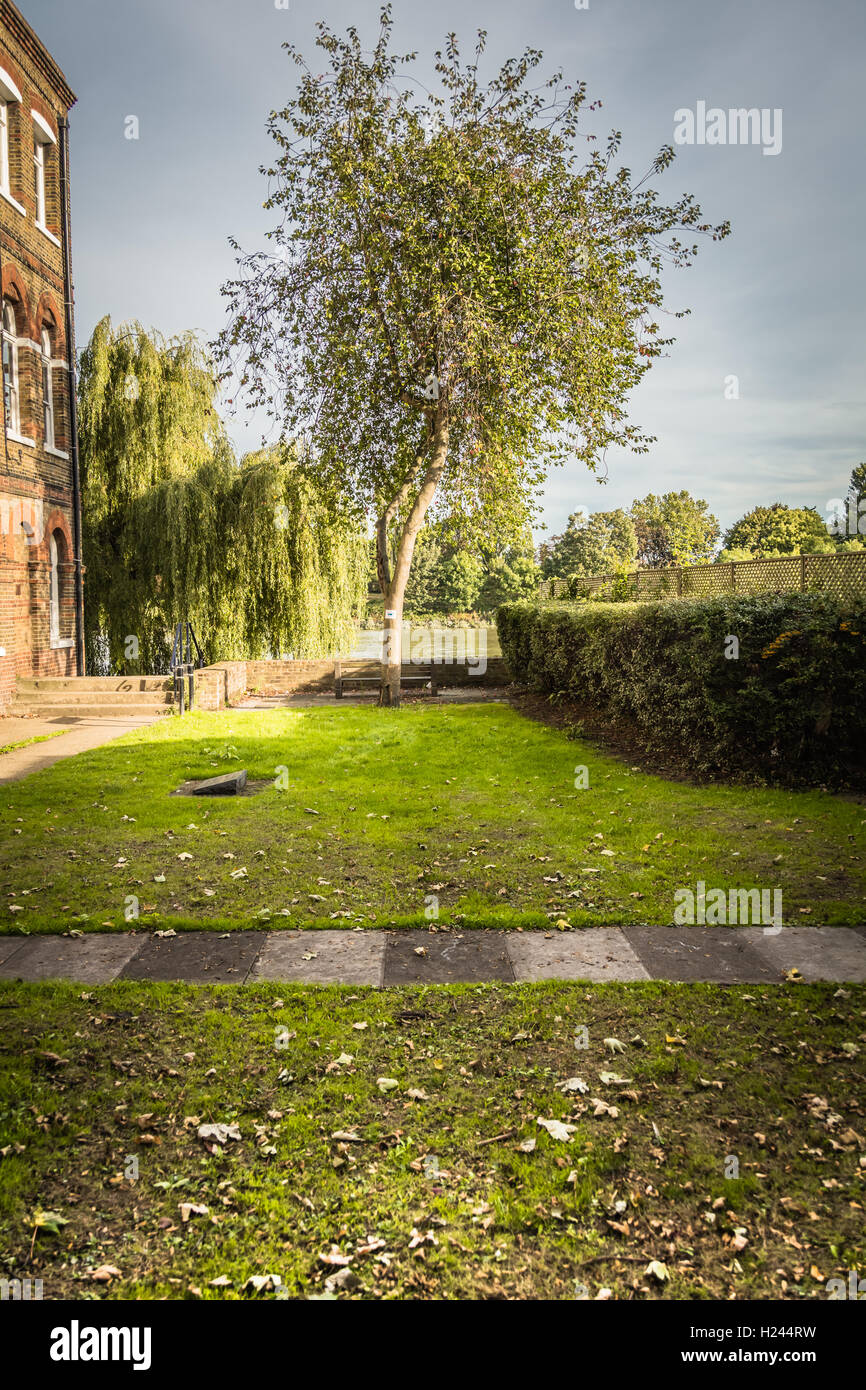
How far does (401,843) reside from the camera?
7.30 m

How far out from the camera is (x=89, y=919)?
5484 mm

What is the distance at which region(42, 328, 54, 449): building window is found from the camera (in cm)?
1691

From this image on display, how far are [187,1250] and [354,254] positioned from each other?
16.6m

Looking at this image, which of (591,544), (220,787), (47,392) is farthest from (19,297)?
(591,544)

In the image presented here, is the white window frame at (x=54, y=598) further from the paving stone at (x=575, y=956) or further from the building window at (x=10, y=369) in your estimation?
the paving stone at (x=575, y=956)

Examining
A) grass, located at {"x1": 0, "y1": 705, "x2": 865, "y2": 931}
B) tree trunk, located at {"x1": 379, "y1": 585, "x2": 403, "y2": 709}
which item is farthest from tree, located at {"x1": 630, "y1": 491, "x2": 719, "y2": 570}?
grass, located at {"x1": 0, "y1": 705, "x2": 865, "y2": 931}

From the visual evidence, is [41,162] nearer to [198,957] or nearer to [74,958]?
[74,958]

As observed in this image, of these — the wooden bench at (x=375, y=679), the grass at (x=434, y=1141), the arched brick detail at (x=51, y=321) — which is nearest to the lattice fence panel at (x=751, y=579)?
the wooden bench at (x=375, y=679)

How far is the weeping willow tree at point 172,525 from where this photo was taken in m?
19.7

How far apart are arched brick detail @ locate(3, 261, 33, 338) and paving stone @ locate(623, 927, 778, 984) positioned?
1587 centimetres

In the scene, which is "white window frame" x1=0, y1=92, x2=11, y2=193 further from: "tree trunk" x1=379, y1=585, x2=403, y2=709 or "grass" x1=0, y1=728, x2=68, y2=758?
"tree trunk" x1=379, y1=585, x2=403, y2=709

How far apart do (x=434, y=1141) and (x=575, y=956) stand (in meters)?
1.92

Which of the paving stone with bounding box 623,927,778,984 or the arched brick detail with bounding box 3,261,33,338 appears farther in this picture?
the arched brick detail with bounding box 3,261,33,338
